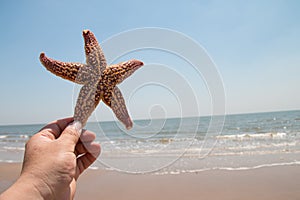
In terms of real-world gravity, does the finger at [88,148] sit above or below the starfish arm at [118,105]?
below

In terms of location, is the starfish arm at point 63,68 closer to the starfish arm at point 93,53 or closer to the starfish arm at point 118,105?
the starfish arm at point 93,53

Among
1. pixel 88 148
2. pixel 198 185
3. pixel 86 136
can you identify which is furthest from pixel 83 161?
pixel 198 185

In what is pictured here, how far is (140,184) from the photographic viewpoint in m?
6.64

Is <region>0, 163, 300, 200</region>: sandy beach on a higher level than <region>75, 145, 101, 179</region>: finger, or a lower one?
lower

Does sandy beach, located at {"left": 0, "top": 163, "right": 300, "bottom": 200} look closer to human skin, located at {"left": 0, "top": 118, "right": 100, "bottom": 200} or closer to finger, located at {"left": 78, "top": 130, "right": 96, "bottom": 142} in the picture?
finger, located at {"left": 78, "top": 130, "right": 96, "bottom": 142}

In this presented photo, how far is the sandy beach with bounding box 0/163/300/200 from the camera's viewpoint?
566cm

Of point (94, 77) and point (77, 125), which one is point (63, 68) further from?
point (77, 125)

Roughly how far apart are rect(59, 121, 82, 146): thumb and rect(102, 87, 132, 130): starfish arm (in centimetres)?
37

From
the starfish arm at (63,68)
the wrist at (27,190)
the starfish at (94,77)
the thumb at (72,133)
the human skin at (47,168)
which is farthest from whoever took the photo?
the starfish arm at (63,68)

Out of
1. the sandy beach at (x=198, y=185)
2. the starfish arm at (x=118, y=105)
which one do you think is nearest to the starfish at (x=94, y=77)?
A: the starfish arm at (x=118, y=105)

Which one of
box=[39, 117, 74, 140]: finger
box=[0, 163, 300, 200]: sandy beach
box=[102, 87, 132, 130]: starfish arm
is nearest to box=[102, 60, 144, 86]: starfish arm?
box=[102, 87, 132, 130]: starfish arm

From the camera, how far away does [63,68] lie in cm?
241

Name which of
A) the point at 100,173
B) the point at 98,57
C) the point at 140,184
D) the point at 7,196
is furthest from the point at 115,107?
the point at 100,173

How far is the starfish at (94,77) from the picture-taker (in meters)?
2.29
